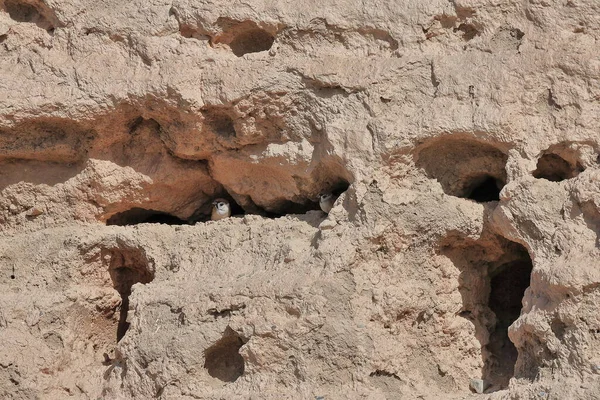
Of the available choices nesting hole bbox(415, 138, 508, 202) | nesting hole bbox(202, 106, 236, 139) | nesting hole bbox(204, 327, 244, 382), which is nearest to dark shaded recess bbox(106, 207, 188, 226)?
nesting hole bbox(202, 106, 236, 139)

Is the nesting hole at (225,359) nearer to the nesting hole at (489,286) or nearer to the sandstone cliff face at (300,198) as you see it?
the sandstone cliff face at (300,198)

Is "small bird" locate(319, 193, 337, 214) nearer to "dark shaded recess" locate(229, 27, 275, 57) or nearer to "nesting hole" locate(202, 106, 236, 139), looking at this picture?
"nesting hole" locate(202, 106, 236, 139)

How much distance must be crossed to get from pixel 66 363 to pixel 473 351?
1.70m

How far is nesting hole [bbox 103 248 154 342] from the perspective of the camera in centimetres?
447

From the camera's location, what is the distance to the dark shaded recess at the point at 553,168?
3.78 m

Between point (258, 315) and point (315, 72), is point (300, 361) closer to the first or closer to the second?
point (258, 315)

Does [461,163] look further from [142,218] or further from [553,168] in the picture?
[142,218]

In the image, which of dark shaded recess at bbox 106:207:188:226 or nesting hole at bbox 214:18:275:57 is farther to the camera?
dark shaded recess at bbox 106:207:188:226

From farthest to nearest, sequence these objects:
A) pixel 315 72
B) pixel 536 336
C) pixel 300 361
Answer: pixel 315 72, pixel 300 361, pixel 536 336

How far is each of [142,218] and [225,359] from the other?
106 cm

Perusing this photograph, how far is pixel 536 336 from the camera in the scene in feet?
11.4

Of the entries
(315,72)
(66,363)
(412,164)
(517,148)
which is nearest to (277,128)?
(315,72)

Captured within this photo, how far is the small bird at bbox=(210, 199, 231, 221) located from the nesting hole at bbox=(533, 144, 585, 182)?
1390mm

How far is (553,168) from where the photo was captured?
3.82m
